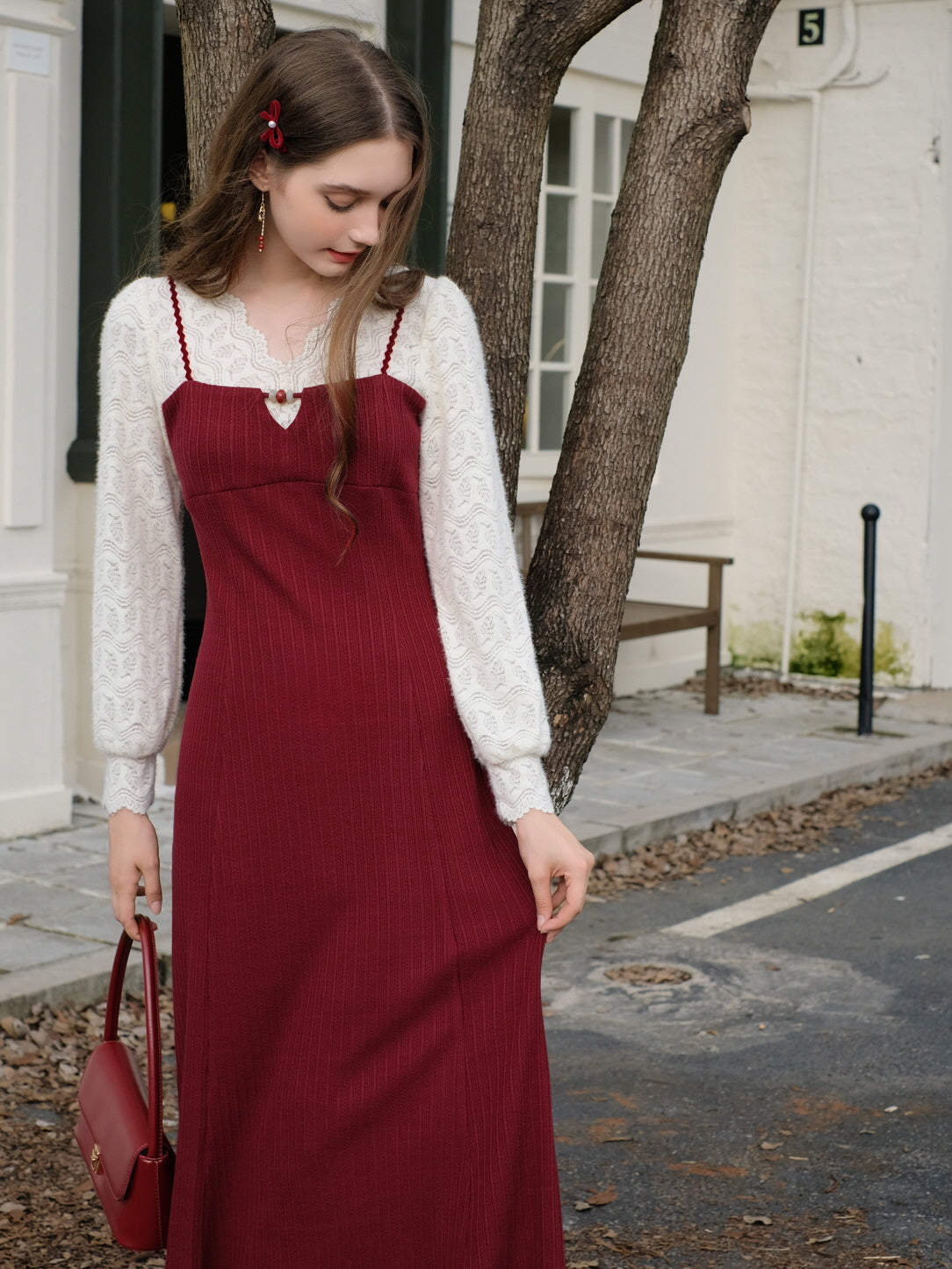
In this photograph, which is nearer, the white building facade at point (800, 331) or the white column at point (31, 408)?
the white column at point (31, 408)

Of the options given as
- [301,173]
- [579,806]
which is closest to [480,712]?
[301,173]

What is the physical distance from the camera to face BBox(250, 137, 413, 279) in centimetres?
193

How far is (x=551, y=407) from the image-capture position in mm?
9398

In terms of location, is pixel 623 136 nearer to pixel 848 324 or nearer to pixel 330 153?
pixel 848 324

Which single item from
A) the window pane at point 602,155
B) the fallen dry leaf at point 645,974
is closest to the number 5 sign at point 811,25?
the window pane at point 602,155

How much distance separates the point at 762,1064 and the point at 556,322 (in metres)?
5.82

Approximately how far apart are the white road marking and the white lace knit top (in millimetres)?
3584

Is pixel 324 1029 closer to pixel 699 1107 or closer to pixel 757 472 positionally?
pixel 699 1107

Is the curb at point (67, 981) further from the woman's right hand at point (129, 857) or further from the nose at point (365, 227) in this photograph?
the nose at point (365, 227)

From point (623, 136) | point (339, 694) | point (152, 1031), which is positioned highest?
point (623, 136)

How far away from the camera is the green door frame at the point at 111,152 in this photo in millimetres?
6113

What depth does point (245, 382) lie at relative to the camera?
1984 millimetres

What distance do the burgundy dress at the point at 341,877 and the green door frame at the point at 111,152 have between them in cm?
437

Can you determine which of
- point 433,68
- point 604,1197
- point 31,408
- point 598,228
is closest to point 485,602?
point 604,1197
